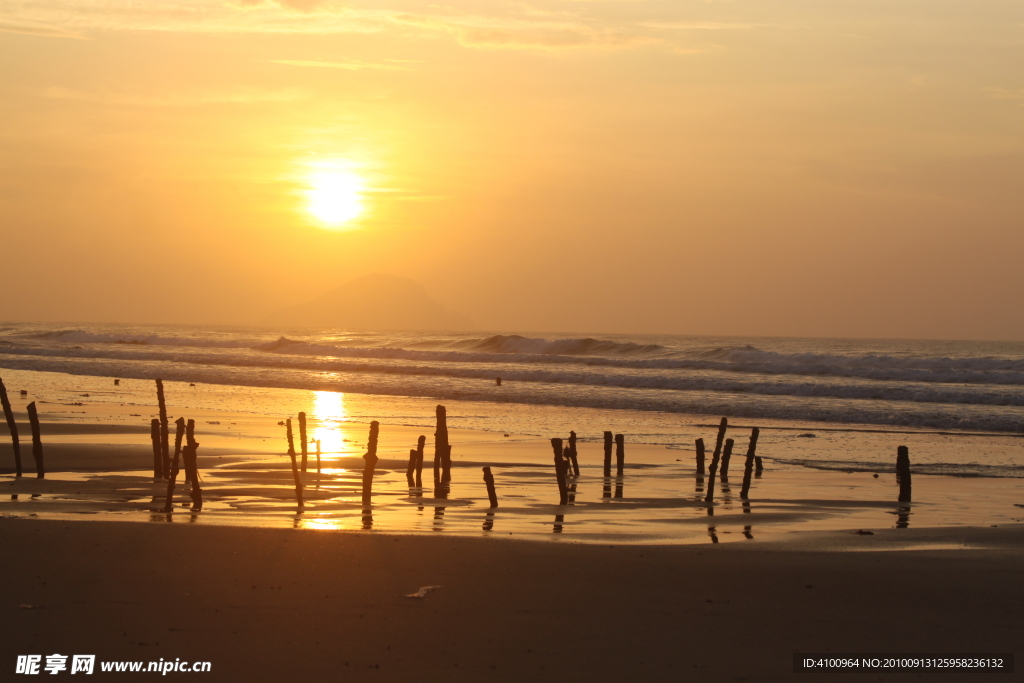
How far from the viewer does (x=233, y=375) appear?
51312 millimetres

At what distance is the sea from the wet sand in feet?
38.3

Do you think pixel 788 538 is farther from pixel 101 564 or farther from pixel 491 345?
pixel 491 345

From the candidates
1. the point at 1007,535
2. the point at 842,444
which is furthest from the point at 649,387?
the point at 1007,535

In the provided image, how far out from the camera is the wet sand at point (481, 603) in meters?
6.86

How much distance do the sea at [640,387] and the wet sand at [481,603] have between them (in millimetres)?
11677

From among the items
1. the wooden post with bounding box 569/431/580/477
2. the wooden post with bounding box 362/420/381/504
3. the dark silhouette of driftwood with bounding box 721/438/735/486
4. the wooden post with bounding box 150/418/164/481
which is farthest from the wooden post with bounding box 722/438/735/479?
the wooden post with bounding box 150/418/164/481

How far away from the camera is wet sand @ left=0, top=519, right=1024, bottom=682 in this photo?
6.86 meters

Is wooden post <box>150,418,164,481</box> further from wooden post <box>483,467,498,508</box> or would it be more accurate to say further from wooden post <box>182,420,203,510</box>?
wooden post <box>483,467,498,508</box>

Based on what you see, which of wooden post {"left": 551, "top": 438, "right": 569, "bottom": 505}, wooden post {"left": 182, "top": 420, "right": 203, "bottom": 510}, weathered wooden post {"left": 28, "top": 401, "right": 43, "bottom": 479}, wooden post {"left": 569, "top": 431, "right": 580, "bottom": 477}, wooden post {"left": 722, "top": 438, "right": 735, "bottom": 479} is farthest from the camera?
wooden post {"left": 569, "top": 431, "right": 580, "bottom": 477}

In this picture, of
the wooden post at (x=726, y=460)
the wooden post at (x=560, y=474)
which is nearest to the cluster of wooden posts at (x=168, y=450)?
the wooden post at (x=560, y=474)

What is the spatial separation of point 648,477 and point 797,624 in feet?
32.6

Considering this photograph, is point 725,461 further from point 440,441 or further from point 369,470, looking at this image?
point 369,470

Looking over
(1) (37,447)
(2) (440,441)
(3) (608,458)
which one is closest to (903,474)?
(3) (608,458)

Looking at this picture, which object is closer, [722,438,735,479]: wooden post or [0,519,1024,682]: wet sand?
[0,519,1024,682]: wet sand
